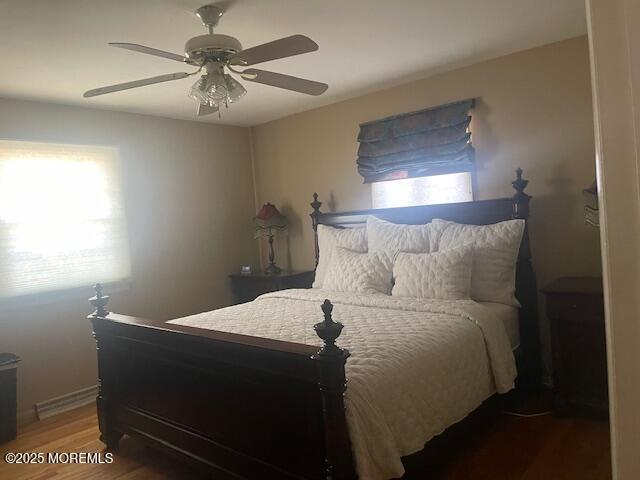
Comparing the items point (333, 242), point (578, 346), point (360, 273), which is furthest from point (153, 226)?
point (578, 346)

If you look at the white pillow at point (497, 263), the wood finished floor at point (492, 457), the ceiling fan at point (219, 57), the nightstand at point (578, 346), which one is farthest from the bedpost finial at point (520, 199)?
the ceiling fan at point (219, 57)

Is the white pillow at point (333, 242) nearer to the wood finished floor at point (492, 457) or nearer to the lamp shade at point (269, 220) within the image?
the lamp shade at point (269, 220)

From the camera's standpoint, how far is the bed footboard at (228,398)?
5.44 feet

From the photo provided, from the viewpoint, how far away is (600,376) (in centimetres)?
262

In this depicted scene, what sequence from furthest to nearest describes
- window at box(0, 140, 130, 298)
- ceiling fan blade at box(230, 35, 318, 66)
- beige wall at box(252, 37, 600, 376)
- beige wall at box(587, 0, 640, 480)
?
window at box(0, 140, 130, 298), beige wall at box(252, 37, 600, 376), ceiling fan blade at box(230, 35, 318, 66), beige wall at box(587, 0, 640, 480)

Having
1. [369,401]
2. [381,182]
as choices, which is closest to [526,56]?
[381,182]

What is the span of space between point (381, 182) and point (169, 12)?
2189mm

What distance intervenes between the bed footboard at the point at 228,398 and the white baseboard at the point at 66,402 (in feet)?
3.21

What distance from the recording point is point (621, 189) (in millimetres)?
342

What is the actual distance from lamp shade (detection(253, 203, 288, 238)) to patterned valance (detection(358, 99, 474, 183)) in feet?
3.14

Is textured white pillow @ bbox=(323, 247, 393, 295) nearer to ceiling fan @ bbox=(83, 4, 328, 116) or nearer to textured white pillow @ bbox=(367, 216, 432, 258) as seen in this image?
textured white pillow @ bbox=(367, 216, 432, 258)

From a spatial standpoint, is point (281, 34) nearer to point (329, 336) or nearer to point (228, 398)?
point (329, 336)

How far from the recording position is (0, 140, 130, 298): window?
3326 millimetres

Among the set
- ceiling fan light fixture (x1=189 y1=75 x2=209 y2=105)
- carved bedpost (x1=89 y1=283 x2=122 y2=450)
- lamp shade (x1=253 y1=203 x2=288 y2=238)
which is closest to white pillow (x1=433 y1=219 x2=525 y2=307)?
ceiling fan light fixture (x1=189 y1=75 x2=209 y2=105)
